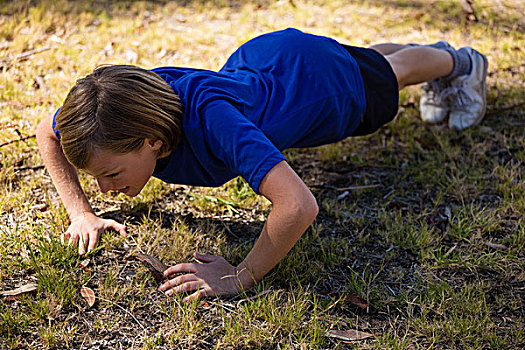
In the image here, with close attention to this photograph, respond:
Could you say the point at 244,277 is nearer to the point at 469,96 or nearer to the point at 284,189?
the point at 284,189

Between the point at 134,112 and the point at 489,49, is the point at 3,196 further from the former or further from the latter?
the point at 489,49

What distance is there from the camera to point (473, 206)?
3045 millimetres

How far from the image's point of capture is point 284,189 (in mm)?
2088

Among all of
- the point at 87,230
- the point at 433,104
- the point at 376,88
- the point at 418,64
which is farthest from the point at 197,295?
the point at 433,104

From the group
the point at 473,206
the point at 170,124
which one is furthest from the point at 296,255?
the point at 473,206

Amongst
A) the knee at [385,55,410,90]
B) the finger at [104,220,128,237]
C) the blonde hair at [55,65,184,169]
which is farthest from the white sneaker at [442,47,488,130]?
the finger at [104,220,128,237]

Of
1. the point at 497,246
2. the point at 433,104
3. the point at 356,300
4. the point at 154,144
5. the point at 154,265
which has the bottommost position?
the point at 497,246

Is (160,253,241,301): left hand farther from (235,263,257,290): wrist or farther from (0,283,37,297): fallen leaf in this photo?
(0,283,37,297): fallen leaf

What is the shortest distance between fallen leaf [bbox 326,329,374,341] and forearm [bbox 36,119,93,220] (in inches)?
54.7

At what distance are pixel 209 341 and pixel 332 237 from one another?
95cm

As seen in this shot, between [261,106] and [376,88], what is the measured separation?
2.61 feet

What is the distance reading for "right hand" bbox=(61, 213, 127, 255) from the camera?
2.58 meters

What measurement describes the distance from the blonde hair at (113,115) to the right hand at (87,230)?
51 centimetres

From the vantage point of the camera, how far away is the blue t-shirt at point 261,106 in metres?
2.14
